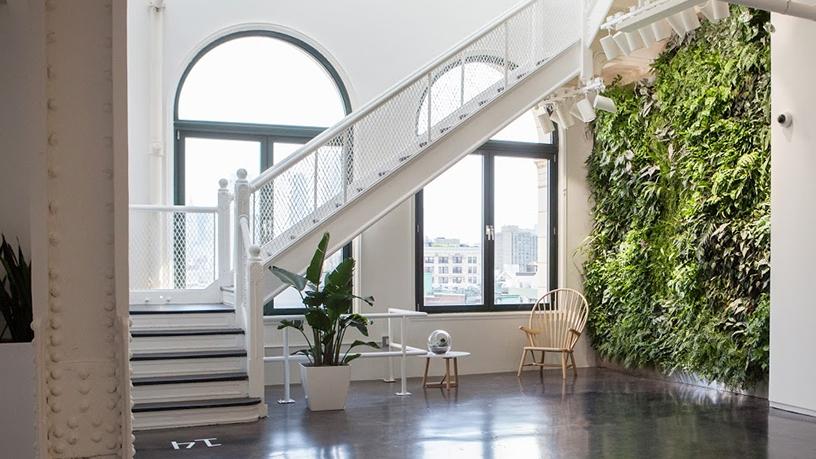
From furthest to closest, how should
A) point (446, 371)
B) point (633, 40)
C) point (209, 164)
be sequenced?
1. point (209, 164)
2. point (446, 371)
3. point (633, 40)

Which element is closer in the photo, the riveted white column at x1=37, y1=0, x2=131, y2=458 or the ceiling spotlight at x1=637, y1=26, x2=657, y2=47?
the riveted white column at x1=37, y1=0, x2=131, y2=458

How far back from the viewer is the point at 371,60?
8.84 meters

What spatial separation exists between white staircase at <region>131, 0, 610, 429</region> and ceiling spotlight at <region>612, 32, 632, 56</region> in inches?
21.5

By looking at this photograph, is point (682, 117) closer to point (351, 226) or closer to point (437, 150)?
point (437, 150)

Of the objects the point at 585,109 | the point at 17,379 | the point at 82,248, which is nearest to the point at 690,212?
the point at 585,109

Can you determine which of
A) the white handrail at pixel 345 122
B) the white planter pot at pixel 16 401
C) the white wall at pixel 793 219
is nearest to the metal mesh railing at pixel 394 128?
the white handrail at pixel 345 122

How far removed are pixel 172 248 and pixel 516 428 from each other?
386 centimetres

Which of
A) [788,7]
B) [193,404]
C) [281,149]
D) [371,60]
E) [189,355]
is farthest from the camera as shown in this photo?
[371,60]

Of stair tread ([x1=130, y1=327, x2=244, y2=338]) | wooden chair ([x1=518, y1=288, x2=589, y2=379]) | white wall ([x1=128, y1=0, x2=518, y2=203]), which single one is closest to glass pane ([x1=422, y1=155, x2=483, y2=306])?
wooden chair ([x1=518, y1=288, x2=589, y2=379])

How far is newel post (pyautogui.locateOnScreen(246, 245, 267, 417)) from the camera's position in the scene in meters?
6.35

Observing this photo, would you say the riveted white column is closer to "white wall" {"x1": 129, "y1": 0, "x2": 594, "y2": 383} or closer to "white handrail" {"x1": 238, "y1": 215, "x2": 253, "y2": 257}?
"white handrail" {"x1": 238, "y1": 215, "x2": 253, "y2": 257}

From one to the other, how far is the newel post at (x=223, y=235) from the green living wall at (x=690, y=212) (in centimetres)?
438

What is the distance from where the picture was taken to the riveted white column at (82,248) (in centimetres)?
211

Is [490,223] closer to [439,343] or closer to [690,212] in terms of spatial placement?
[439,343]
